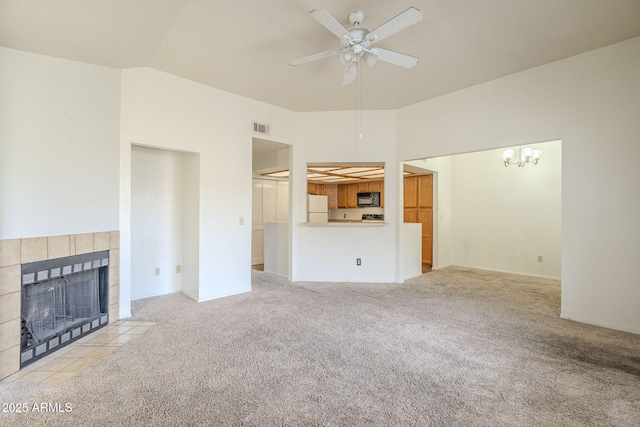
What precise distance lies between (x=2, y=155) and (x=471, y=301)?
16.6ft

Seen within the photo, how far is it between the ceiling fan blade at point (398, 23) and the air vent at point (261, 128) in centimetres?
248

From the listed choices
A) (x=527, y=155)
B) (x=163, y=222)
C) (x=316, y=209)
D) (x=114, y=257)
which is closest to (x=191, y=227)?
(x=163, y=222)

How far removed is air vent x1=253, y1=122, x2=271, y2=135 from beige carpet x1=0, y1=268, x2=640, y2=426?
101 inches

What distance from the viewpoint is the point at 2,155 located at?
2.24 meters

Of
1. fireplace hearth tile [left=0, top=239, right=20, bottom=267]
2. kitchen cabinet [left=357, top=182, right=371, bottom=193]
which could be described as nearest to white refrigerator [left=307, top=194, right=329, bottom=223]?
kitchen cabinet [left=357, top=182, right=371, bottom=193]

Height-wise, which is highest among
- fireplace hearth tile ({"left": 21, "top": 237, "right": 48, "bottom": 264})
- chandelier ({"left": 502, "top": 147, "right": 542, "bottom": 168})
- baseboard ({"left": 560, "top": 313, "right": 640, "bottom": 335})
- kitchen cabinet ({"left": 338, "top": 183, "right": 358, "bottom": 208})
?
chandelier ({"left": 502, "top": 147, "right": 542, "bottom": 168})

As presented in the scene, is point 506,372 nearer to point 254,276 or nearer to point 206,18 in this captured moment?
point 206,18

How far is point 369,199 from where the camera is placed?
7.92m

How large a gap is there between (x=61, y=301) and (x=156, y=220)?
158 cm

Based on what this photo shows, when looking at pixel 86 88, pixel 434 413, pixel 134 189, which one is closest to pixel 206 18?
pixel 86 88

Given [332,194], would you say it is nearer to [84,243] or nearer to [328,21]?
[84,243]

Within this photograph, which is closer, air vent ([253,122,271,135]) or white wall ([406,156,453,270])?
air vent ([253,122,271,135])

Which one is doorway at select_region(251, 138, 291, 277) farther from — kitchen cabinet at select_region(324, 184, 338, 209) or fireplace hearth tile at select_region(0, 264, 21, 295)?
fireplace hearth tile at select_region(0, 264, 21, 295)

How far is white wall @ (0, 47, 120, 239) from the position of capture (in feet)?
7.49
